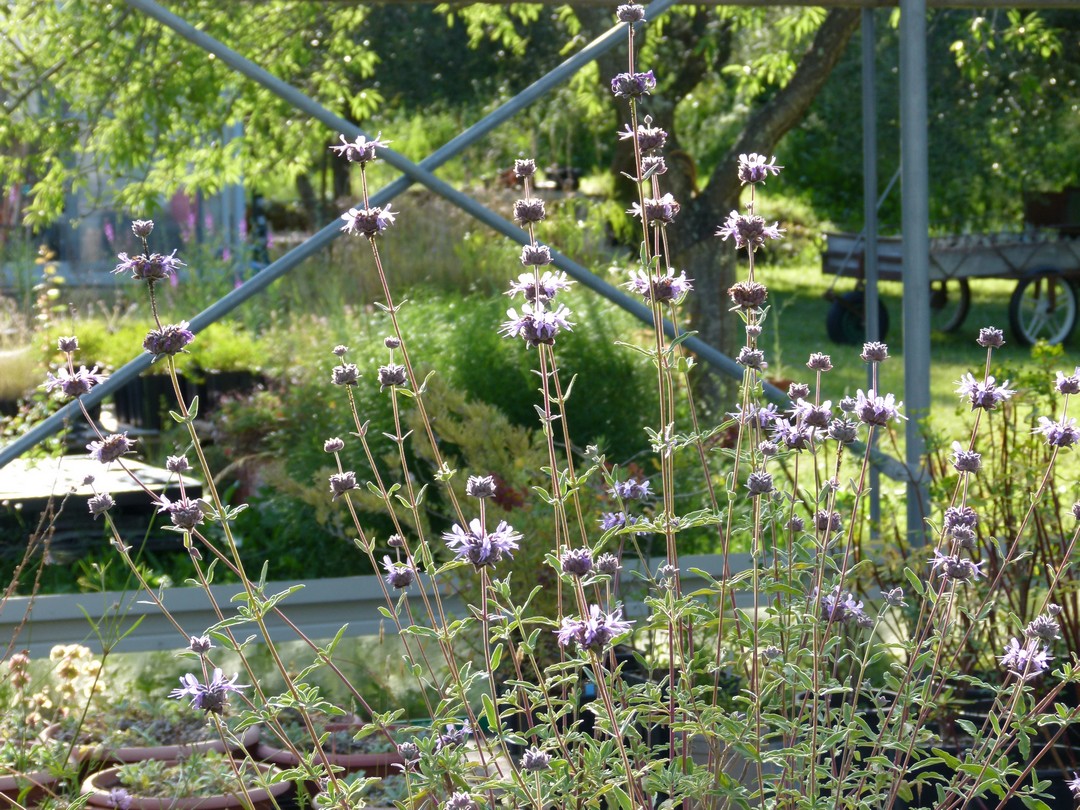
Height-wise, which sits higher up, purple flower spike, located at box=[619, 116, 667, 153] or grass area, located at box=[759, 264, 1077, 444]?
purple flower spike, located at box=[619, 116, 667, 153]

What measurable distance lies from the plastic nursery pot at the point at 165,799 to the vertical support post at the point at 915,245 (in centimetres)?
178

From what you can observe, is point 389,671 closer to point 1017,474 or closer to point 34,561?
point 1017,474

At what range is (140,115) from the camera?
5.81 metres

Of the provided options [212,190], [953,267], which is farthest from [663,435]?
[953,267]

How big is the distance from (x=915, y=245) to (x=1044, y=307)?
8830 mm

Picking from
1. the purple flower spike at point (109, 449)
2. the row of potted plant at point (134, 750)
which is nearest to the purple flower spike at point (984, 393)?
the purple flower spike at point (109, 449)

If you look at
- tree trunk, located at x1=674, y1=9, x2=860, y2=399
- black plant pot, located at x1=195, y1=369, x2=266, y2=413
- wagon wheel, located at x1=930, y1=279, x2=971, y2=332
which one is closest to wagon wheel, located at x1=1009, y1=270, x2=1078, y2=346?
wagon wheel, located at x1=930, y1=279, x2=971, y2=332

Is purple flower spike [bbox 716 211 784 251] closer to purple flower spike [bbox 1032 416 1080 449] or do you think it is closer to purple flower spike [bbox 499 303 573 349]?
purple flower spike [bbox 499 303 573 349]

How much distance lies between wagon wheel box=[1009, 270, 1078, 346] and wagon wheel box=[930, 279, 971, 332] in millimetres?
449

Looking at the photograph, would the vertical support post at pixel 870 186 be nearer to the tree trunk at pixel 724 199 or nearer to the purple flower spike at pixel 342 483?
the tree trunk at pixel 724 199

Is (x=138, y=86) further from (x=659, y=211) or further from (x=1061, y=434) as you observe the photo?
(x=1061, y=434)

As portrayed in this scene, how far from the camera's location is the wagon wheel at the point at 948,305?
1163 cm

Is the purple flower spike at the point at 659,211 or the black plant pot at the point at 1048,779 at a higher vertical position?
the purple flower spike at the point at 659,211

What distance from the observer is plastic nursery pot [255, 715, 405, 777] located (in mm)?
2615
